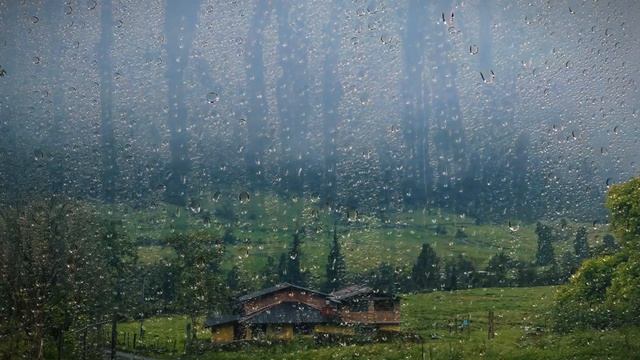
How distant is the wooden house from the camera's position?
3.66 meters

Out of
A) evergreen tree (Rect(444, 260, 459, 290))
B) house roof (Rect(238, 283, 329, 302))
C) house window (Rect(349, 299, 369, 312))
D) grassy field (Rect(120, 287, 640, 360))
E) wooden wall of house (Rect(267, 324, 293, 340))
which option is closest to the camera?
wooden wall of house (Rect(267, 324, 293, 340))

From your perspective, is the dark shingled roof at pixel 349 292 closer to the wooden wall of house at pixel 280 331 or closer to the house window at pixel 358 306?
the house window at pixel 358 306

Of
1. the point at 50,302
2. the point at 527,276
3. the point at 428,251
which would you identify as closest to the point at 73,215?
the point at 50,302

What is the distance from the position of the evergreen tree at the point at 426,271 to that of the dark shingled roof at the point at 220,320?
912mm

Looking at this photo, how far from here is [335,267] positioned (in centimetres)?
391

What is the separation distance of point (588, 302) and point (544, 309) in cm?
23

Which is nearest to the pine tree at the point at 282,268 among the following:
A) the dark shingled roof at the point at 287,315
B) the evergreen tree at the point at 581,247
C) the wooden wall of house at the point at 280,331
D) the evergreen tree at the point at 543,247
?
the dark shingled roof at the point at 287,315

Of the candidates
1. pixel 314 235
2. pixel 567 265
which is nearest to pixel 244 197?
pixel 314 235

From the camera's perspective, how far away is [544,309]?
4.31 m

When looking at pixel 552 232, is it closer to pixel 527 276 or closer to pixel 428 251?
pixel 527 276

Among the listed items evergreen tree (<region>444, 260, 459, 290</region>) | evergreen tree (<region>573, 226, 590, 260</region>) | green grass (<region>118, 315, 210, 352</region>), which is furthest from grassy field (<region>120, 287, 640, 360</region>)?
green grass (<region>118, 315, 210, 352</region>)

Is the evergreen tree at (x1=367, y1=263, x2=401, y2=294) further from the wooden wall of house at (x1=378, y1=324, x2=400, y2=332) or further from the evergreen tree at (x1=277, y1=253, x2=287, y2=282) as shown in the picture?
the evergreen tree at (x1=277, y1=253, x2=287, y2=282)

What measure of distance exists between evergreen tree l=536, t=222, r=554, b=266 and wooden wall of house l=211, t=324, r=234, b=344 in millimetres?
1735

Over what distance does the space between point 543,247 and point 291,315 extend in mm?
1515
